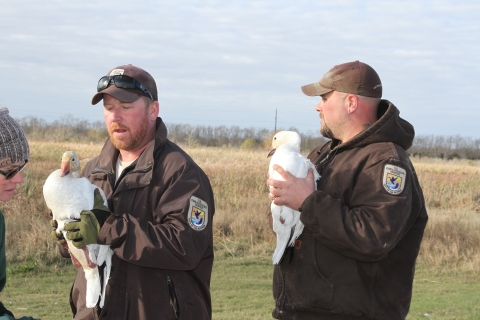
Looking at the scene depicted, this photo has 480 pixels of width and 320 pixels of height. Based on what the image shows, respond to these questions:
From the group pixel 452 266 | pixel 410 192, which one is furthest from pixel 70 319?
pixel 452 266

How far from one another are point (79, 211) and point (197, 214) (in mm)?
751

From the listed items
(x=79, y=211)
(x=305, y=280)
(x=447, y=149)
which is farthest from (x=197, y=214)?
(x=447, y=149)

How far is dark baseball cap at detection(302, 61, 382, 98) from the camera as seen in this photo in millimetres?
3855

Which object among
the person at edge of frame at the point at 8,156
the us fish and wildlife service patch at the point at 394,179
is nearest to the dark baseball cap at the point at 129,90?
the person at edge of frame at the point at 8,156

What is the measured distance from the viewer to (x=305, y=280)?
12.4 feet

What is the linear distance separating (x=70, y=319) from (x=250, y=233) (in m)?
4.75

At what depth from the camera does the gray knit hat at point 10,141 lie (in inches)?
112

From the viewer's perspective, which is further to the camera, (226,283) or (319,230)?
(226,283)

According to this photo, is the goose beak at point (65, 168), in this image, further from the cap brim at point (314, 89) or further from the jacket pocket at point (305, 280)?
the cap brim at point (314, 89)

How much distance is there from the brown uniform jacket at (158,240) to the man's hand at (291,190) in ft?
1.44

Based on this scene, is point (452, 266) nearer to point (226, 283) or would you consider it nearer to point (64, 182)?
point (226, 283)

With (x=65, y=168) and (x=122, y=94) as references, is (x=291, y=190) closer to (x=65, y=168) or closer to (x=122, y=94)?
(x=122, y=94)

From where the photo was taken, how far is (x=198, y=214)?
352 centimetres

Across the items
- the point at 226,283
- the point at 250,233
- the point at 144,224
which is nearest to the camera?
the point at 144,224
